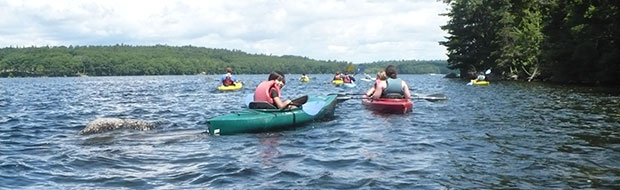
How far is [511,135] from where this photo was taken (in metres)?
12.7

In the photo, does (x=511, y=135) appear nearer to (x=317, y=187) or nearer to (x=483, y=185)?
(x=483, y=185)

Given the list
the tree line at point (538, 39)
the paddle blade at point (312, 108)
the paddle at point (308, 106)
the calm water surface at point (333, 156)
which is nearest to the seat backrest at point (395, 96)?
the calm water surface at point (333, 156)

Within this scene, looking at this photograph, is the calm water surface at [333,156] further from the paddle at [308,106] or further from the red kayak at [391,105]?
the red kayak at [391,105]

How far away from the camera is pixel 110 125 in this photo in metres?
14.0

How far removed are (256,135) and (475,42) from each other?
60806 millimetres

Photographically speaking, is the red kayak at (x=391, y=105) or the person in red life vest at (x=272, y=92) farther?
the red kayak at (x=391, y=105)

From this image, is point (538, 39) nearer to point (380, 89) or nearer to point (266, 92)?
point (380, 89)

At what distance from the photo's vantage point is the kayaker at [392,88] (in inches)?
708

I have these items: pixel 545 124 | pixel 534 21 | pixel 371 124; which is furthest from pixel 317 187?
pixel 534 21

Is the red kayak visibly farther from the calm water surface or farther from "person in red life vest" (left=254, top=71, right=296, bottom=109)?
"person in red life vest" (left=254, top=71, right=296, bottom=109)

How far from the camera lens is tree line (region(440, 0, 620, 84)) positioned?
34906mm

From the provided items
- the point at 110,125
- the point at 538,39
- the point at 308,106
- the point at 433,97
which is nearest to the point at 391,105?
the point at 308,106

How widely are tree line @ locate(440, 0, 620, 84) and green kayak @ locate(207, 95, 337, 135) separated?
24.6 meters

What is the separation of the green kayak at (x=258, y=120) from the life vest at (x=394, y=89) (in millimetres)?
3802
